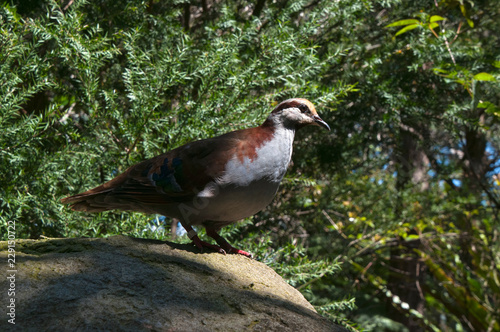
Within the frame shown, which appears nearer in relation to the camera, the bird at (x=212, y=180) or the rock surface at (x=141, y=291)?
the rock surface at (x=141, y=291)

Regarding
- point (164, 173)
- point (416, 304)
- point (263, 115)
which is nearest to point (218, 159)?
point (164, 173)

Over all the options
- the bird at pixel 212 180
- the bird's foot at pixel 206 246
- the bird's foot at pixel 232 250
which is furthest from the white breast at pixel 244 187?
the bird's foot at pixel 232 250

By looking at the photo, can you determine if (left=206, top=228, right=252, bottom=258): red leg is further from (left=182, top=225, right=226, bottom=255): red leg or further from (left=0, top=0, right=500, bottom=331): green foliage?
(left=0, top=0, right=500, bottom=331): green foliage

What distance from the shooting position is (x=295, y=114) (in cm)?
279

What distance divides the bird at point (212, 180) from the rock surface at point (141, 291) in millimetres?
216

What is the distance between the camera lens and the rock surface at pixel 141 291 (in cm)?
173

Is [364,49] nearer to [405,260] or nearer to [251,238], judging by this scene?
[251,238]

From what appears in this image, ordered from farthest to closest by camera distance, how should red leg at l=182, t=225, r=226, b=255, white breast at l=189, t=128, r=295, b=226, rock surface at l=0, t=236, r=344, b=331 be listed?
red leg at l=182, t=225, r=226, b=255 < white breast at l=189, t=128, r=295, b=226 < rock surface at l=0, t=236, r=344, b=331

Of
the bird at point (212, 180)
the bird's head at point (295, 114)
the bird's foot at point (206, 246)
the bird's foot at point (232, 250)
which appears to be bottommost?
the bird's foot at point (232, 250)

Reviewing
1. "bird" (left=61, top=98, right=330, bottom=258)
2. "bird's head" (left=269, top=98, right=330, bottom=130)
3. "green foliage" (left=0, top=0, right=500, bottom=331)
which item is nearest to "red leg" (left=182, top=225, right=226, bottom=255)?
"bird" (left=61, top=98, right=330, bottom=258)

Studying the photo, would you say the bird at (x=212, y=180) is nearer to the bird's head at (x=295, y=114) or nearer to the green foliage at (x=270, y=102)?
the bird's head at (x=295, y=114)

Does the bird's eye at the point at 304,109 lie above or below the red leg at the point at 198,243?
above

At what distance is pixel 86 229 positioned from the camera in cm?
299

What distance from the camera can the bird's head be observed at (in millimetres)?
2785
